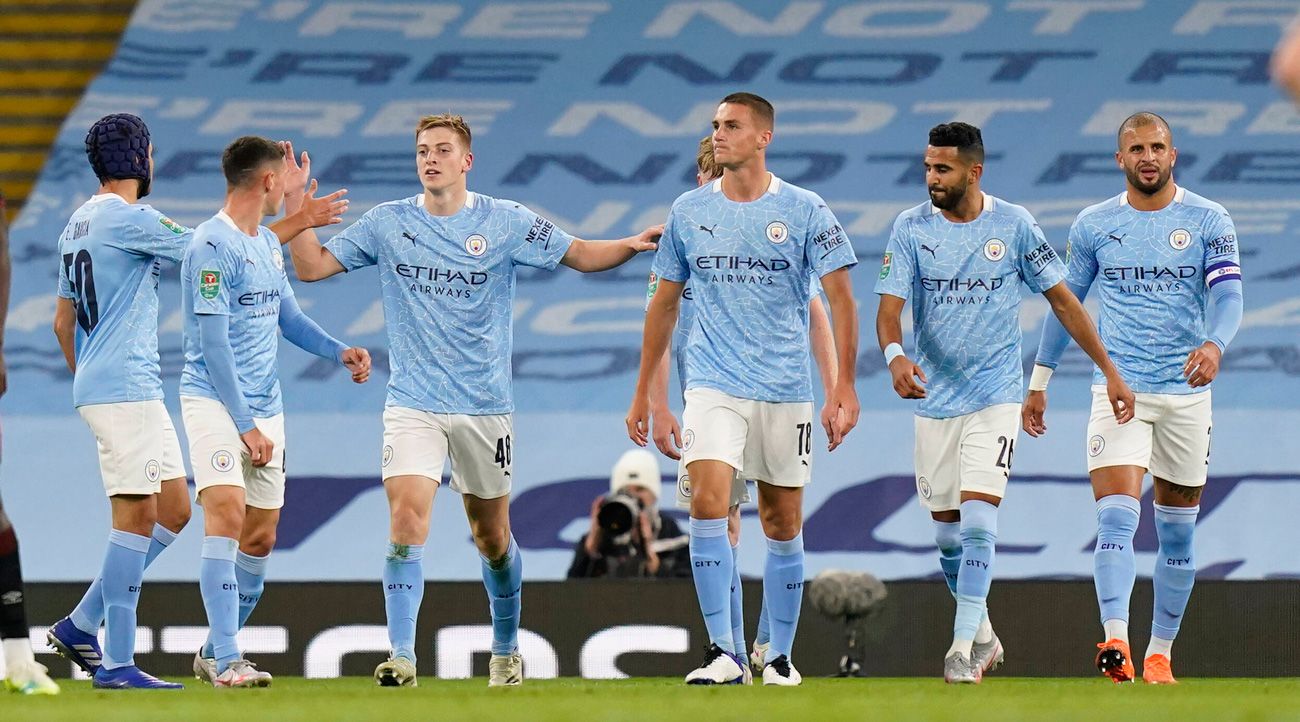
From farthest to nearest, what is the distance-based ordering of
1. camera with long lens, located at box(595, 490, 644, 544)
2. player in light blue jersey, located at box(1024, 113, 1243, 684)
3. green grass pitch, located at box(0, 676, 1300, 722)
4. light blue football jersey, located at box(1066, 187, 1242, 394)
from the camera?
camera with long lens, located at box(595, 490, 644, 544) < light blue football jersey, located at box(1066, 187, 1242, 394) < player in light blue jersey, located at box(1024, 113, 1243, 684) < green grass pitch, located at box(0, 676, 1300, 722)

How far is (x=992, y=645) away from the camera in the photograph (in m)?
8.64

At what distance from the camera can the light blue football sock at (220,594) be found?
759cm

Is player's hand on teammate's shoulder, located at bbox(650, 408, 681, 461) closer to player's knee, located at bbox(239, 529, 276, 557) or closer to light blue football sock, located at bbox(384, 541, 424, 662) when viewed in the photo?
light blue football sock, located at bbox(384, 541, 424, 662)

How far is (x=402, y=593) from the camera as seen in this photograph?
7.55 metres

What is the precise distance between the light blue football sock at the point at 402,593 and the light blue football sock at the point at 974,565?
234cm

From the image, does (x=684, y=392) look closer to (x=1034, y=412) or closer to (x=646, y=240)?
(x=646, y=240)

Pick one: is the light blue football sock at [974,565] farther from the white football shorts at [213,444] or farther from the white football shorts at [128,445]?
the white football shorts at [128,445]

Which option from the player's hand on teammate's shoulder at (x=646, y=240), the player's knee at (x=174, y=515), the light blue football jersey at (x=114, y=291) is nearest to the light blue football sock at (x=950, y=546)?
the player's hand on teammate's shoulder at (x=646, y=240)

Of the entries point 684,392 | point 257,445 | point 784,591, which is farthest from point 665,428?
point 257,445

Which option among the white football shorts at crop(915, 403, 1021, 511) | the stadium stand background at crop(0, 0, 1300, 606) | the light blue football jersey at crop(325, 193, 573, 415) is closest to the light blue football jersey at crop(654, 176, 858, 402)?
the light blue football jersey at crop(325, 193, 573, 415)

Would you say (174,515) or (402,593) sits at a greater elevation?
(174,515)

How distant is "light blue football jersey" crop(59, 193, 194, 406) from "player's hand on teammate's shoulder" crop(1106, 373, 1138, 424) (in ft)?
13.3

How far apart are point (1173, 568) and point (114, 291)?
16.3 ft

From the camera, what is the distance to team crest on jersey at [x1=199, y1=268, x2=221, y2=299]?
292 inches
